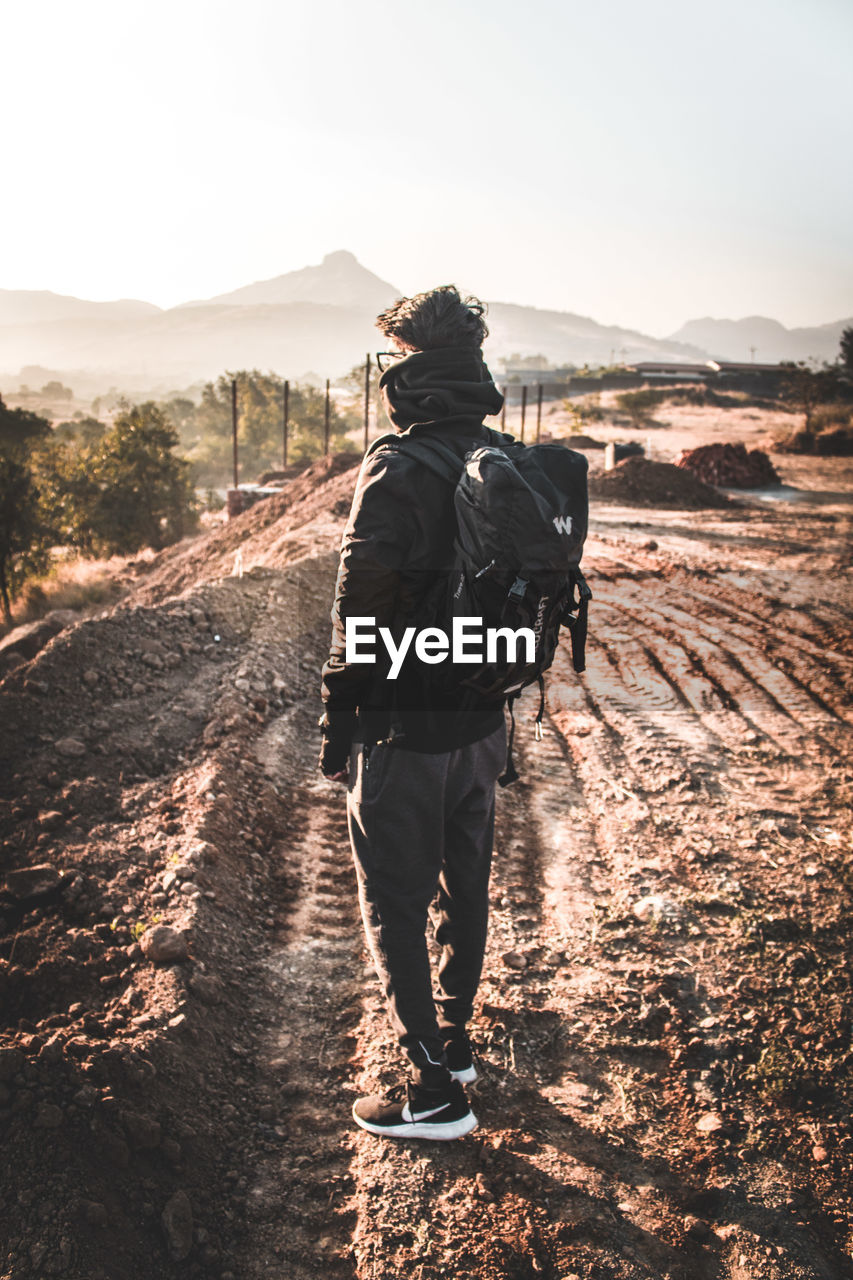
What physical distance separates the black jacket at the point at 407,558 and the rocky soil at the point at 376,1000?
1.24 meters

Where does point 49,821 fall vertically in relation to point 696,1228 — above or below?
above

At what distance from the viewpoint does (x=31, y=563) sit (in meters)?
21.8

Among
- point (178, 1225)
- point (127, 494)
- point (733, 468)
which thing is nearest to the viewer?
point (178, 1225)

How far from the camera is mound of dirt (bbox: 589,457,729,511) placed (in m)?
15.2

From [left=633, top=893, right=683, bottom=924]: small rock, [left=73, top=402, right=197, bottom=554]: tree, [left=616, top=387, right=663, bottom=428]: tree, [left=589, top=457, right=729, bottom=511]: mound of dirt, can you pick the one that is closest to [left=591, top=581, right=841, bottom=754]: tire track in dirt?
→ [left=633, top=893, right=683, bottom=924]: small rock

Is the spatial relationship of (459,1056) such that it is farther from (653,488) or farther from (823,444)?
(823,444)

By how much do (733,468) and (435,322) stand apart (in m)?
16.9

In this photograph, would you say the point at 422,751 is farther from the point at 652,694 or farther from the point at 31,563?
the point at 31,563

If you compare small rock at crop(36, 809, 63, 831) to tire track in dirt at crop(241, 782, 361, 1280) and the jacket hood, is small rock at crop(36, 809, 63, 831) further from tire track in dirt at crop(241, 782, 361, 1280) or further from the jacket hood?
the jacket hood

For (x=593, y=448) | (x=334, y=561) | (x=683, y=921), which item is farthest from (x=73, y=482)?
(x=683, y=921)

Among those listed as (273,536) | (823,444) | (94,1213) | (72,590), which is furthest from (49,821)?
(823,444)

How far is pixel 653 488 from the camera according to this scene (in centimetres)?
1565

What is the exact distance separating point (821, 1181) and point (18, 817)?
3401mm

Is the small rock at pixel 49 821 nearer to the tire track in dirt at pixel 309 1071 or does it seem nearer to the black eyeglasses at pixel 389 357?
the tire track in dirt at pixel 309 1071
